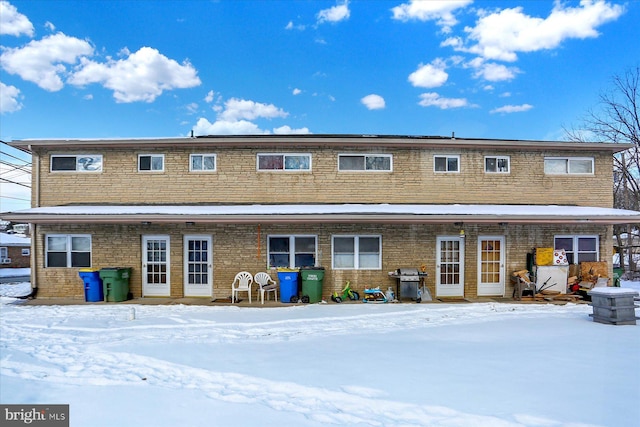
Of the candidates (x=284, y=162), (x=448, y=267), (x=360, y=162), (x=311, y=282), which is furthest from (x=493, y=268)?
(x=284, y=162)

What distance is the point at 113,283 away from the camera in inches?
443

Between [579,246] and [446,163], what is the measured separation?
535 cm

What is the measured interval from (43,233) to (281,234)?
8028mm

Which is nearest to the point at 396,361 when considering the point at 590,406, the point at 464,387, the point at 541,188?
the point at 464,387

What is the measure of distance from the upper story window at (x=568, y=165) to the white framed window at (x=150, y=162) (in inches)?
544

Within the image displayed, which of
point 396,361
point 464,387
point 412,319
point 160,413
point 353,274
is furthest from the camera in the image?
point 353,274

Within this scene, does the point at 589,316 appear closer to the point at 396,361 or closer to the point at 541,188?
the point at 541,188

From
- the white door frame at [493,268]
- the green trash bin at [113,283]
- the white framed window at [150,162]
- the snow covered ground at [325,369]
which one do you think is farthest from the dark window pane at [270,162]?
the white door frame at [493,268]

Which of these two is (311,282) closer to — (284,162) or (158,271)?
(284,162)

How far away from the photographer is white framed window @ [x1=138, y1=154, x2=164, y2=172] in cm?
1255

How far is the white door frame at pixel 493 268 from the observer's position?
12.2 meters

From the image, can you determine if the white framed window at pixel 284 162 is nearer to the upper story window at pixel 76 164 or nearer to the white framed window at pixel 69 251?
the upper story window at pixel 76 164

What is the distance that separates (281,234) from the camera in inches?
467

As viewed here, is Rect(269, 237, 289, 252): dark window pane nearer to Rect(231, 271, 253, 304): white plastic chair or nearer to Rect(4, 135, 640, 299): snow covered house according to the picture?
Rect(4, 135, 640, 299): snow covered house
